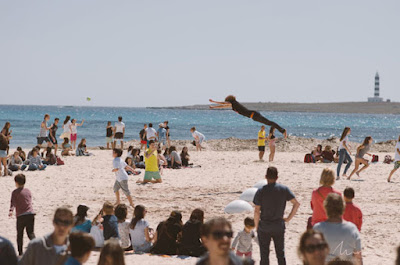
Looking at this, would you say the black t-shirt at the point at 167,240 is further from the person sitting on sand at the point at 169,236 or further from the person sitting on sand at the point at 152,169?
the person sitting on sand at the point at 152,169

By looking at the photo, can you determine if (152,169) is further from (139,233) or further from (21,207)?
(21,207)

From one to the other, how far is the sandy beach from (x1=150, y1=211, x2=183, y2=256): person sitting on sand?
27 cm

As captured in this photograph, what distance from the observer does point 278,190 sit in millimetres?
6270

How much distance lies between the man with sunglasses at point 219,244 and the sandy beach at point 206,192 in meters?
4.54

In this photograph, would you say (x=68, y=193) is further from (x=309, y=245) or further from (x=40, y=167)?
(x=309, y=245)

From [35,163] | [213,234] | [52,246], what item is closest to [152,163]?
[35,163]

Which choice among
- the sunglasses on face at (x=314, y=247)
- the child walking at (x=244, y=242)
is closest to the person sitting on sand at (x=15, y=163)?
the child walking at (x=244, y=242)

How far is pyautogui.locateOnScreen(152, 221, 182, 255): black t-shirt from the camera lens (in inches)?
321

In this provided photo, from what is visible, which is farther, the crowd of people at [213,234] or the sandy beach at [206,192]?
the sandy beach at [206,192]

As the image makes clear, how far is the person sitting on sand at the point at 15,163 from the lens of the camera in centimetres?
1717

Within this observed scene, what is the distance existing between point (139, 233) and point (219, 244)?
528cm

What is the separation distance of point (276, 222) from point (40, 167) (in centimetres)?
1309

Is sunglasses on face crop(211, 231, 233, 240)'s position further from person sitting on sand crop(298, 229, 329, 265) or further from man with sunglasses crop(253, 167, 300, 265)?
man with sunglasses crop(253, 167, 300, 265)

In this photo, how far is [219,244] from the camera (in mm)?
3229
